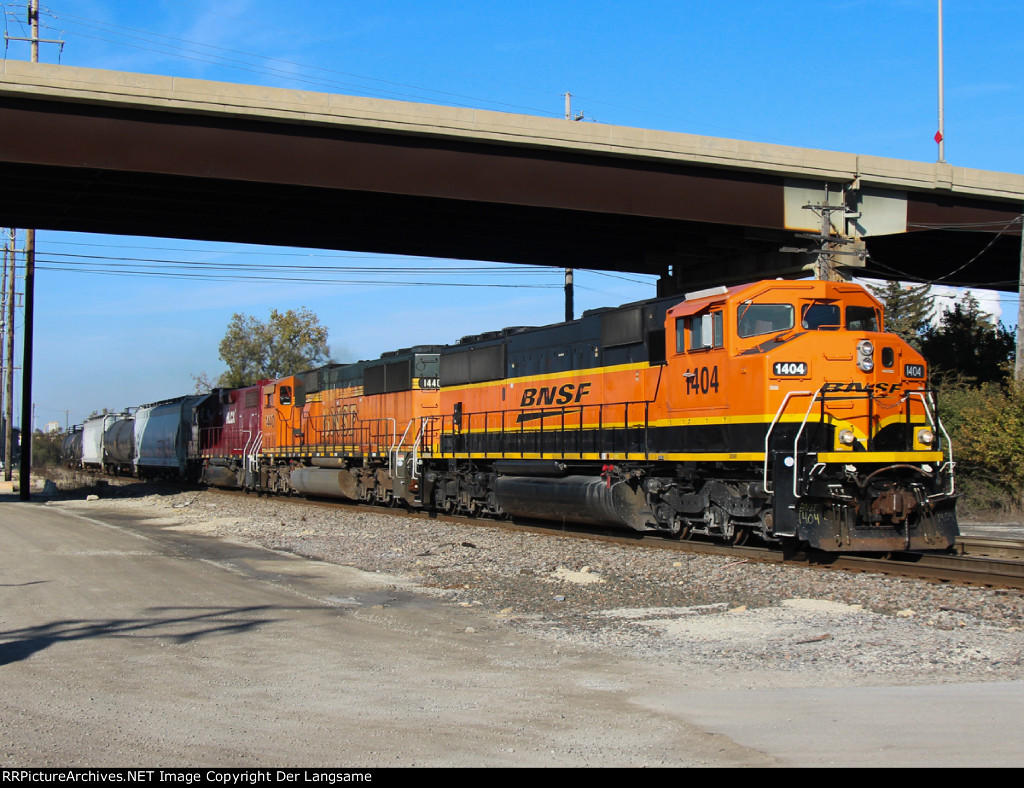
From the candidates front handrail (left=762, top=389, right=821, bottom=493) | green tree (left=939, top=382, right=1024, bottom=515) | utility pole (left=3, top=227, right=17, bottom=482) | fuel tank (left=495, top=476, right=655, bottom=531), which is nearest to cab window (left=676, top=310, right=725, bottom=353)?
front handrail (left=762, top=389, right=821, bottom=493)

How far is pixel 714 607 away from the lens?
1016 cm

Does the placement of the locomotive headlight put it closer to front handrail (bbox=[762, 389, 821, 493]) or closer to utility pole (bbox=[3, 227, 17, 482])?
front handrail (bbox=[762, 389, 821, 493])

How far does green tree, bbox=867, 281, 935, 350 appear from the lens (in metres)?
44.3

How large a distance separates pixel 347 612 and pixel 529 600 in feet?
7.03

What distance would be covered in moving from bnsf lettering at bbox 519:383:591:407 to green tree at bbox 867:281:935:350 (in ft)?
82.0

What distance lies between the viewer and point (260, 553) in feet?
50.8

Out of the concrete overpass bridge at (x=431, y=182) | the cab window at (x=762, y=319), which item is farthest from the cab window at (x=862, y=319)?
the concrete overpass bridge at (x=431, y=182)

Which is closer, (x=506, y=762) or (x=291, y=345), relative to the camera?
(x=506, y=762)

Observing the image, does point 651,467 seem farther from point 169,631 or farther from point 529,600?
point 169,631

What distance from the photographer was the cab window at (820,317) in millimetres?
13266

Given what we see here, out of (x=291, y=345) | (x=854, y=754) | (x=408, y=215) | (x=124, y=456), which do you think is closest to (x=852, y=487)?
(x=854, y=754)

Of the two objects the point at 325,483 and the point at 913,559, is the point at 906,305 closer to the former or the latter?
the point at 325,483

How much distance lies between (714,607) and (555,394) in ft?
28.0

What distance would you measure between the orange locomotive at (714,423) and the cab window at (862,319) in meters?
0.02
